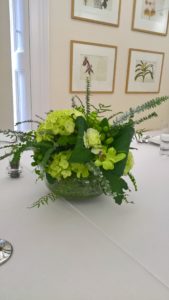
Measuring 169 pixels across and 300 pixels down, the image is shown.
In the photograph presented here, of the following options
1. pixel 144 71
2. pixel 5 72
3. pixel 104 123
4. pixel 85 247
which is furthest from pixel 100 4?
pixel 85 247

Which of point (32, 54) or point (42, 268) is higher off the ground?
point (32, 54)

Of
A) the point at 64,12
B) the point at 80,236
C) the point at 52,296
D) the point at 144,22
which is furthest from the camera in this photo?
the point at 144,22

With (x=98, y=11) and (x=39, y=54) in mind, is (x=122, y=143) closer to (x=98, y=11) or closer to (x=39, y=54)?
(x=39, y=54)

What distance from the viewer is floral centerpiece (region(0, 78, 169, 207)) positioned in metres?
0.60

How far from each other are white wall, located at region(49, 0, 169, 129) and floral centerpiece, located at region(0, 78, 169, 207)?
1.34 m

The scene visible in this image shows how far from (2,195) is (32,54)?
4.52 ft

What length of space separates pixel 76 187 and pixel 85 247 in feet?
0.58

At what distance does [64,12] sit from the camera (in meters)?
1.81

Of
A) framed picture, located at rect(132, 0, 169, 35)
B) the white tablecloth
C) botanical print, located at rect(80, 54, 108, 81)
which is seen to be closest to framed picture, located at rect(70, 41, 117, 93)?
botanical print, located at rect(80, 54, 108, 81)

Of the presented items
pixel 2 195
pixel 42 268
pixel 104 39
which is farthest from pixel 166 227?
pixel 104 39

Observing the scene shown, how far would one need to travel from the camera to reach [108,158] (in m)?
0.61

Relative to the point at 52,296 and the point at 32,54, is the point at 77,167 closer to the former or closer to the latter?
the point at 52,296

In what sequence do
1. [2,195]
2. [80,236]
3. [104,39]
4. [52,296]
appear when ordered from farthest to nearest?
[104,39], [2,195], [80,236], [52,296]

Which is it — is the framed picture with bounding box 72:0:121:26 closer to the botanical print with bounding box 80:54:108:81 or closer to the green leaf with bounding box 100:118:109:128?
the botanical print with bounding box 80:54:108:81
